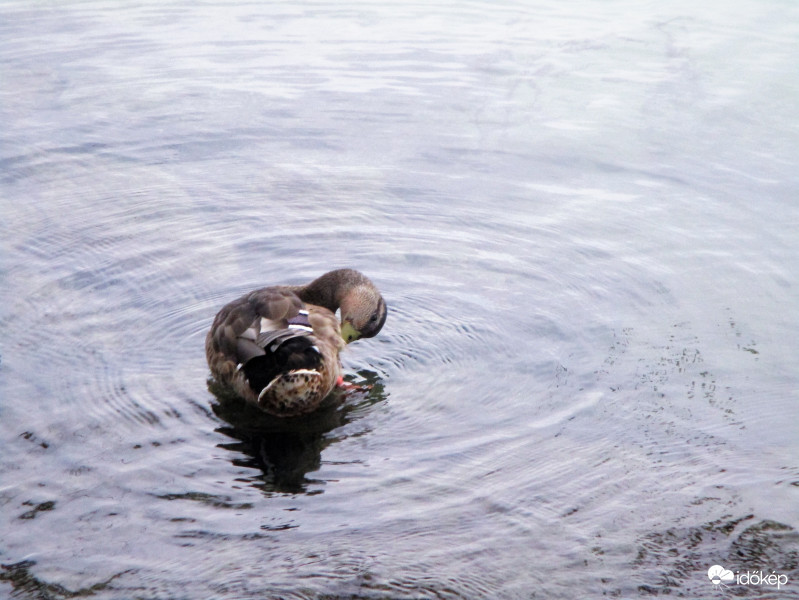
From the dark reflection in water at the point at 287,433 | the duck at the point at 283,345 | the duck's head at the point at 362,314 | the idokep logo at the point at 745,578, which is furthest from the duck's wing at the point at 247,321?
the idokep logo at the point at 745,578

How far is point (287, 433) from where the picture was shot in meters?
6.09

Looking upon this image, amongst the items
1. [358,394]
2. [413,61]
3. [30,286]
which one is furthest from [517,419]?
[413,61]

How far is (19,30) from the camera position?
14.4 m

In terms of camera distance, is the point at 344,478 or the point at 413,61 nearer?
the point at 344,478

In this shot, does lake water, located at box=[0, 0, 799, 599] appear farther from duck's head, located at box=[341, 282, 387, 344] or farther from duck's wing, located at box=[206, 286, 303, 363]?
duck's wing, located at box=[206, 286, 303, 363]

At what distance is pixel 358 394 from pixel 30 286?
2.85 metres

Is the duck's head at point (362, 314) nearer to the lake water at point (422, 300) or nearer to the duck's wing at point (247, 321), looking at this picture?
the lake water at point (422, 300)

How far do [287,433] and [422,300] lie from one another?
1.97m

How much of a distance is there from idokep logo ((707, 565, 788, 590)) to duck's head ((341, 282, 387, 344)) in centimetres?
301

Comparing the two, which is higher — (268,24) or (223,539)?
(268,24)

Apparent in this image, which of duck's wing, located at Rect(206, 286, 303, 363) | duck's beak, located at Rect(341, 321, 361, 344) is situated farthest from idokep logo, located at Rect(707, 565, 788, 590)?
duck's beak, located at Rect(341, 321, 361, 344)

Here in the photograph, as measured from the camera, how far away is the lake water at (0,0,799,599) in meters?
4.87

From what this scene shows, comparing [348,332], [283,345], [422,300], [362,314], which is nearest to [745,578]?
[283,345]

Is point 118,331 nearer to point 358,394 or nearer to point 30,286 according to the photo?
point 30,286
